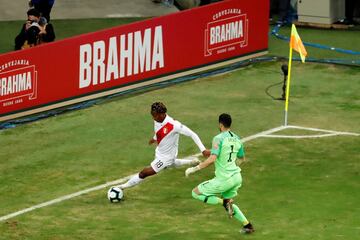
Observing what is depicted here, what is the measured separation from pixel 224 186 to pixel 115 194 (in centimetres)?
311

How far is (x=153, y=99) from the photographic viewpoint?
30234 mm

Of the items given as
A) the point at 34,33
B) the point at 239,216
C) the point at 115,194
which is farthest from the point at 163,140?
the point at 34,33

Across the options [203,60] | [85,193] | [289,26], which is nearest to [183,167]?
[85,193]

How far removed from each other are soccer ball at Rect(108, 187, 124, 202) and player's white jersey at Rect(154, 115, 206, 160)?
1.00 m

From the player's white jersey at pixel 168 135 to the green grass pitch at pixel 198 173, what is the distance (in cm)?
97

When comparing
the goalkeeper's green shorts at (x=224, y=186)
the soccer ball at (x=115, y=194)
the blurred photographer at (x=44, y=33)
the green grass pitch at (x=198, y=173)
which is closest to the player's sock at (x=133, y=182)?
the soccer ball at (x=115, y=194)

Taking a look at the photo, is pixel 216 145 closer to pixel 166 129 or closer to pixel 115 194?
pixel 166 129

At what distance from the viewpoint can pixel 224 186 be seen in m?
19.7

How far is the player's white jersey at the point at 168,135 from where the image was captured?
2172 centimetres

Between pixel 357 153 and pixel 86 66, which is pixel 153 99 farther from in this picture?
pixel 357 153

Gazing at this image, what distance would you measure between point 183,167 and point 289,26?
15.5m

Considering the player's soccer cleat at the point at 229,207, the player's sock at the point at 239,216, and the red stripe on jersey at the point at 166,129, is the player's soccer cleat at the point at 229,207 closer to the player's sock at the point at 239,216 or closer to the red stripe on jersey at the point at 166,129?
the player's sock at the point at 239,216

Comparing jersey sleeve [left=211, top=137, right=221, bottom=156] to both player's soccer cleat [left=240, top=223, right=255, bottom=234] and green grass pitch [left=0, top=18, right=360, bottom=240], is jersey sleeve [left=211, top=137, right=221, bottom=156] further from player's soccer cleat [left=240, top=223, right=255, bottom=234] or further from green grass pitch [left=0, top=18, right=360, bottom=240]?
green grass pitch [left=0, top=18, right=360, bottom=240]

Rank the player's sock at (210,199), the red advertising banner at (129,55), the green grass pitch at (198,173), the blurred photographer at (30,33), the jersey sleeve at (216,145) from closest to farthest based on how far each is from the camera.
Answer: the jersey sleeve at (216,145) → the player's sock at (210,199) → the green grass pitch at (198,173) → the red advertising banner at (129,55) → the blurred photographer at (30,33)
